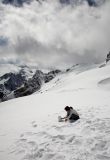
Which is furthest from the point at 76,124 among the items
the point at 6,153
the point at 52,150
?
the point at 6,153

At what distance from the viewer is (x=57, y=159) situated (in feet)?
25.4

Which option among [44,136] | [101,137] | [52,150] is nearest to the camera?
[52,150]

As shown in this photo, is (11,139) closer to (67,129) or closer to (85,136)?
(67,129)

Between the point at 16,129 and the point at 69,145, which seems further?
the point at 16,129

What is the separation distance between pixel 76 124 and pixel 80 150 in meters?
3.74

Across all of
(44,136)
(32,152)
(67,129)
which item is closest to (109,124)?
(67,129)

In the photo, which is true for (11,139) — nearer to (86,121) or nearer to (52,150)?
(52,150)

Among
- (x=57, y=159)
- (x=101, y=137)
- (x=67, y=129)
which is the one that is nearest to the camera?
(x=57, y=159)

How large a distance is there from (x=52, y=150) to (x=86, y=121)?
4145mm

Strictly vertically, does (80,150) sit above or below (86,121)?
below

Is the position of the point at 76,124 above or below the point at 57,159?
above

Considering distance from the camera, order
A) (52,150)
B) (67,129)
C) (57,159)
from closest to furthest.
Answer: (57,159) → (52,150) → (67,129)

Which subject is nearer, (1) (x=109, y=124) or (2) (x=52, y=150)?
(2) (x=52, y=150)

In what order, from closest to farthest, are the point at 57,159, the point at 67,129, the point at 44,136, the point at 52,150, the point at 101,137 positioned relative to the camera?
the point at 57,159 → the point at 52,150 → the point at 101,137 → the point at 44,136 → the point at 67,129
